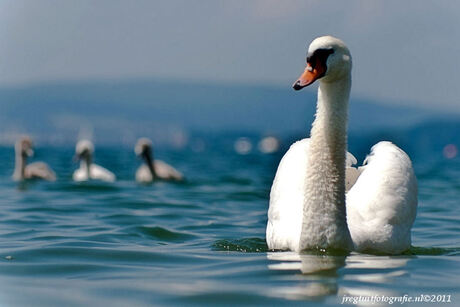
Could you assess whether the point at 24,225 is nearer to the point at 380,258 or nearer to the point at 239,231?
the point at 239,231

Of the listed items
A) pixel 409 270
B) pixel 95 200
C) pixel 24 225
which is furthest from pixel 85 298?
pixel 95 200

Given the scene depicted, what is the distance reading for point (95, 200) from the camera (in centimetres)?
1563

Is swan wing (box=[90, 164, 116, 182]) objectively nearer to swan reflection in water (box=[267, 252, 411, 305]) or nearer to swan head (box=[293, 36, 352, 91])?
swan reflection in water (box=[267, 252, 411, 305])

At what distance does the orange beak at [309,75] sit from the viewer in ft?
22.7

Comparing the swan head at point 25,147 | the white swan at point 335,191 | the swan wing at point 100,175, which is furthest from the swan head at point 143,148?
the white swan at point 335,191

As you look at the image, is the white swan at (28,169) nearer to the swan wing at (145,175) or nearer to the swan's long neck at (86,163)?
the swan's long neck at (86,163)

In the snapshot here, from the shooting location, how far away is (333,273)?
673 cm

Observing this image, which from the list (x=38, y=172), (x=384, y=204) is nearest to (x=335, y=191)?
(x=384, y=204)

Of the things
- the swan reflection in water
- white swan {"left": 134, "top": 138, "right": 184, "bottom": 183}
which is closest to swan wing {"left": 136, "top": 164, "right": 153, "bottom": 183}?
white swan {"left": 134, "top": 138, "right": 184, "bottom": 183}

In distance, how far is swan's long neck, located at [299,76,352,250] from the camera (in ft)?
24.0

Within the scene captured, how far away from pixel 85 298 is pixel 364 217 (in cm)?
291

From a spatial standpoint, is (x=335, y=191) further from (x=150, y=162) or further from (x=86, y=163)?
(x=86, y=163)

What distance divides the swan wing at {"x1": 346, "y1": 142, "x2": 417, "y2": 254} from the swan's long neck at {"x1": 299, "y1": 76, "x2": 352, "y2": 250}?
358 millimetres

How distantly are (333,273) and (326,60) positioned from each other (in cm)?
168
